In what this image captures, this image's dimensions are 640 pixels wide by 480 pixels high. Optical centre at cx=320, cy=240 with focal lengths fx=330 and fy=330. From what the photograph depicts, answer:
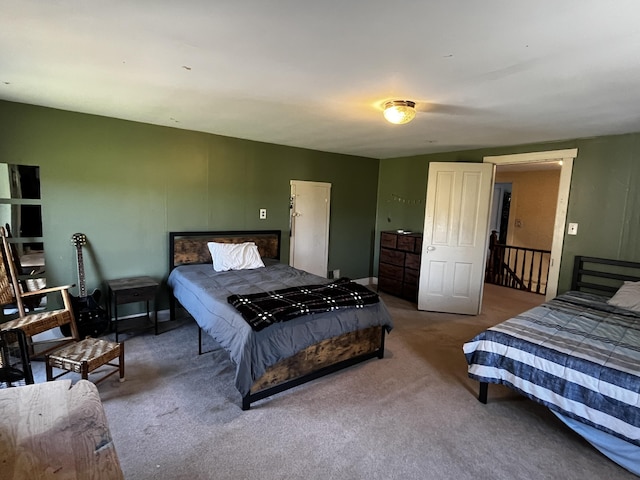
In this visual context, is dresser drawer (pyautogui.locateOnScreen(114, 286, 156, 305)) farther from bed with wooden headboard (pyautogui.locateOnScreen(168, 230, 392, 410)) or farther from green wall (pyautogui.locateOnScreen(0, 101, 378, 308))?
green wall (pyautogui.locateOnScreen(0, 101, 378, 308))

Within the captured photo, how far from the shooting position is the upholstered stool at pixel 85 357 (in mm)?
2270

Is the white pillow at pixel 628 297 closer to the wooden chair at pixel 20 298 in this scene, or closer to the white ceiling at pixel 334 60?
the white ceiling at pixel 334 60

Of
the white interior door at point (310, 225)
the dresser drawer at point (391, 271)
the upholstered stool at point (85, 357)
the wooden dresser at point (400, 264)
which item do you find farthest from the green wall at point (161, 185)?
the dresser drawer at point (391, 271)

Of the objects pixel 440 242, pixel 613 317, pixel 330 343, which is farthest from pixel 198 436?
pixel 440 242

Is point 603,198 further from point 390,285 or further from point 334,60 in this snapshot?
point 334,60

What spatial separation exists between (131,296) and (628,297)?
474 cm

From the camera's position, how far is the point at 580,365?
2008 mm

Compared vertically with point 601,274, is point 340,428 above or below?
below

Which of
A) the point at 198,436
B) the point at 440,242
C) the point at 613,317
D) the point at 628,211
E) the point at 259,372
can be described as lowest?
the point at 198,436

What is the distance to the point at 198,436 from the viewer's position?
2.07m

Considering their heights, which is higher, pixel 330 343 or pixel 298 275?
pixel 298 275

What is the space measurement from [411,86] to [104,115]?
3.06 meters

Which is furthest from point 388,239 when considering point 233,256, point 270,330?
point 270,330

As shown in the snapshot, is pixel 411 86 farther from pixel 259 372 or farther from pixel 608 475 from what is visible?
pixel 608 475
